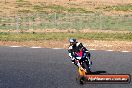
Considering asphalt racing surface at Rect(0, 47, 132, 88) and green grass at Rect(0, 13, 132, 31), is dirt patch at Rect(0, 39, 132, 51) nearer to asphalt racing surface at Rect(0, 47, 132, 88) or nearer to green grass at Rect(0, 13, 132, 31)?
asphalt racing surface at Rect(0, 47, 132, 88)

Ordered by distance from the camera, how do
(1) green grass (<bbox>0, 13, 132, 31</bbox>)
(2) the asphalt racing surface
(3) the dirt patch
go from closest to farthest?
1. (2) the asphalt racing surface
2. (3) the dirt patch
3. (1) green grass (<bbox>0, 13, 132, 31</bbox>)

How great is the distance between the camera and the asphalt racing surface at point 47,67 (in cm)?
1677

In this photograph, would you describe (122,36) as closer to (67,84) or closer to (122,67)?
(122,67)

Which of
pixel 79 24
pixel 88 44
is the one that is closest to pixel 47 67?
pixel 88 44

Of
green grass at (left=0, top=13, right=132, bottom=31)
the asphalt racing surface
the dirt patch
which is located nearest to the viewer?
the asphalt racing surface

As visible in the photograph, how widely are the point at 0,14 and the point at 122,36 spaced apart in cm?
2994

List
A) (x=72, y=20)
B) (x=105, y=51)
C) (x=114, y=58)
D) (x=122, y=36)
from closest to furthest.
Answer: (x=114, y=58), (x=105, y=51), (x=122, y=36), (x=72, y=20)

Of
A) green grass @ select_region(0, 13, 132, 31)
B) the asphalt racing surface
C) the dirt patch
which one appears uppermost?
the asphalt racing surface

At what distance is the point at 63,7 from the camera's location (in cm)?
7256

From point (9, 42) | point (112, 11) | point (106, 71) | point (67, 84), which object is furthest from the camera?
point (112, 11)

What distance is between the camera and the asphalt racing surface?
55.0 feet

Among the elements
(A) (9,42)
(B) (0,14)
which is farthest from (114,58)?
(B) (0,14)

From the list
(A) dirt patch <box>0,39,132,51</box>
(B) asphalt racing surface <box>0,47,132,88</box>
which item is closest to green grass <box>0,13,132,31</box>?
(A) dirt patch <box>0,39,132,51</box>

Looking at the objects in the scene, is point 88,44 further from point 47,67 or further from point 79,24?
point 79,24
